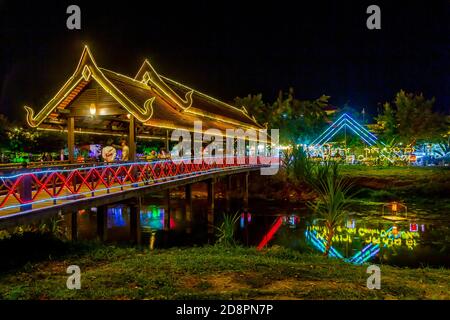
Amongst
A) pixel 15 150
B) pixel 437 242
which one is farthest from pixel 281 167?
pixel 15 150

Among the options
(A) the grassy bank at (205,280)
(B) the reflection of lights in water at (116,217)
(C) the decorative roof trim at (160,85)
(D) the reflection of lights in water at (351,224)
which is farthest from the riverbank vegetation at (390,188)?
(A) the grassy bank at (205,280)

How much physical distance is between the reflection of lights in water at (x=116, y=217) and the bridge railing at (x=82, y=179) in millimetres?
4792

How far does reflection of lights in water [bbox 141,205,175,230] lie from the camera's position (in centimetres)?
1984

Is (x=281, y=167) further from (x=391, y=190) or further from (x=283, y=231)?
(x=283, y=231)

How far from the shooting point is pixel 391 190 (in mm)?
28812

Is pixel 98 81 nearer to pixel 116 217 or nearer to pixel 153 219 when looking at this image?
pixel 153 219

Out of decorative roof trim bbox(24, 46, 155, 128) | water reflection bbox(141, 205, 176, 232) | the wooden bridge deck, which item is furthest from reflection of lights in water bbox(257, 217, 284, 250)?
decorative roof trim bbox(24, 46, 155, 128)

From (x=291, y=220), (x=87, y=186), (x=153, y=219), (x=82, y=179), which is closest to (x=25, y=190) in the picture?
(x=82, y=179)

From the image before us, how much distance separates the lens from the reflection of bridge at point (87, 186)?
8977mm

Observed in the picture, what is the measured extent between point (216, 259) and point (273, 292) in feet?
8.95

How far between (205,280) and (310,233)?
12195 mm

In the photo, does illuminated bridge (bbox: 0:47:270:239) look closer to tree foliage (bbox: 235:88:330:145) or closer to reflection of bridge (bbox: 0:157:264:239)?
reflection of bridge (bbox: 0:157:264:239)

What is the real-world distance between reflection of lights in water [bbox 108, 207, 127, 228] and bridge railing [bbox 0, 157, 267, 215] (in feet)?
15.7

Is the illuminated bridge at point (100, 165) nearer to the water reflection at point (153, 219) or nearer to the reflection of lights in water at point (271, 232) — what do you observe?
the water reflection at point (153, 219)
